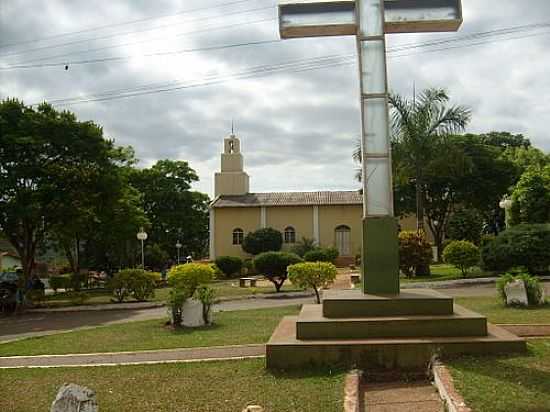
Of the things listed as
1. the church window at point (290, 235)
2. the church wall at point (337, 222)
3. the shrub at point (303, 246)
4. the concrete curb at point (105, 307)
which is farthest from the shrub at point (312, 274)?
the church window at point (290, 235)

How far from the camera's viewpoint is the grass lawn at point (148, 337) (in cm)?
983

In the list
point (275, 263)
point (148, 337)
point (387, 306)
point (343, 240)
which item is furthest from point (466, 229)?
point (387, 306)

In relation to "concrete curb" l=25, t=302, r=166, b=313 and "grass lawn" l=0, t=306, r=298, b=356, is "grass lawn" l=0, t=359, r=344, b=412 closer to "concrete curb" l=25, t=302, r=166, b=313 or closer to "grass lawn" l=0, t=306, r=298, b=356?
"grass lawn" l=0, t=306, r=298, b=356

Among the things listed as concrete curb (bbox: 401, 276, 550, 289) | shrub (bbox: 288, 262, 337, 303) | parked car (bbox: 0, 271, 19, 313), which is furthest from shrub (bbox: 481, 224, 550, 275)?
parked car (bbox: 0, 271, 19, 313)

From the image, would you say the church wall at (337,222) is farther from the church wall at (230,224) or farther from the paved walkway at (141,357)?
the paved walkway at (141,357)

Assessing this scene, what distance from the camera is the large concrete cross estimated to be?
8086mm

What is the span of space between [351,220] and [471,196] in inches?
327

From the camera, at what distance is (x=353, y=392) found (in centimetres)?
564

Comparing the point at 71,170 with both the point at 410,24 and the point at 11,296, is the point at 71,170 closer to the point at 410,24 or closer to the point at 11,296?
the point at 11,296

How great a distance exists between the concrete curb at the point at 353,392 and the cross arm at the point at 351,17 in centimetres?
474

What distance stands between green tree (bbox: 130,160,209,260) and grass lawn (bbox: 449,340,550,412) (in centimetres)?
3844

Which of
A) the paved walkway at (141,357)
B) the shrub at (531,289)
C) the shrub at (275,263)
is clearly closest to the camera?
the paved walkway at (141,357)

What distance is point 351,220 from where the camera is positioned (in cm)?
4153

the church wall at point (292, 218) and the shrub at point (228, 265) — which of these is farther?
the church wall at point (292, 218)
